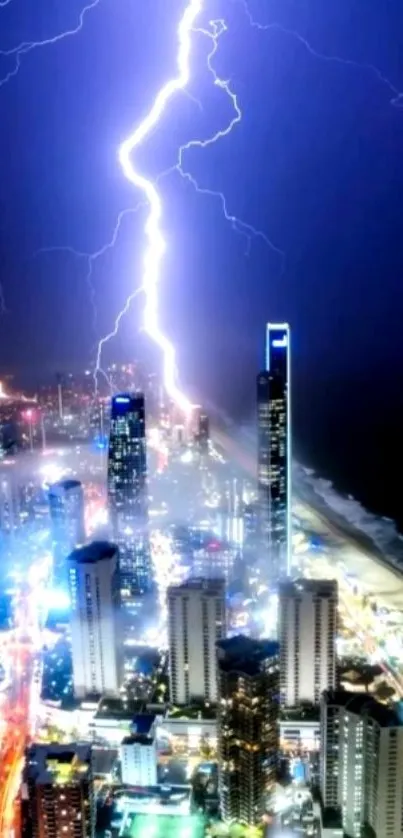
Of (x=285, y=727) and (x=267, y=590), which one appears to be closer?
(x=285, y=727)

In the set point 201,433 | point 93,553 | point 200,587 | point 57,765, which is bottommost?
point 57,765

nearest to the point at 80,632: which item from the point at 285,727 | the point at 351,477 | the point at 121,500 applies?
the point at 285,727

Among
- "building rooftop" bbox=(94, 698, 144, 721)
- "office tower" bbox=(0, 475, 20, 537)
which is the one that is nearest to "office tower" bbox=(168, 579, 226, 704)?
"building rooftop" bbox=(94, 698, 144, 721)

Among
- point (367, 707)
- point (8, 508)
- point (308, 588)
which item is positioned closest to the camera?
point (367, 707)

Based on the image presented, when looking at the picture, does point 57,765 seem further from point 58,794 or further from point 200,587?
point 200,587

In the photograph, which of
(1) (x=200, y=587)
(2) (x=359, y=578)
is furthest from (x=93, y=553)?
(2) (x=359, y=578)

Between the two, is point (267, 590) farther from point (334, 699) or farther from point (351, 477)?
point (351, 477)
